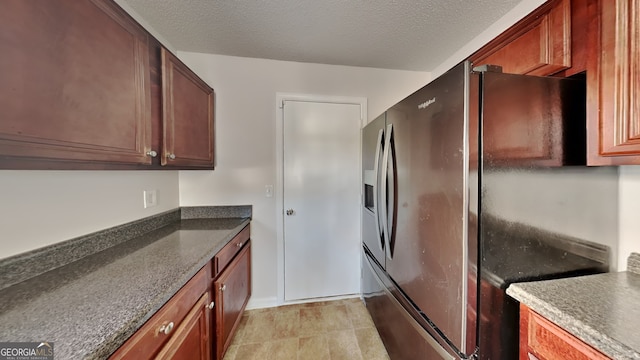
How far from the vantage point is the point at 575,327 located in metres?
0.63

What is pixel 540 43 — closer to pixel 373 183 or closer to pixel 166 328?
pixel 373 183

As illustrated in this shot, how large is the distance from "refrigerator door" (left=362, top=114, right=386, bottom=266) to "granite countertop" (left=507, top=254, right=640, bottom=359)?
808 millimetres

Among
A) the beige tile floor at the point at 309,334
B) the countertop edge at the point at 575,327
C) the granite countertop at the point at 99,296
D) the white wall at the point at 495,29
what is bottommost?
the beige tile floor at the point at 309,334

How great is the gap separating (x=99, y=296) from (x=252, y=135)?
1.56 metres

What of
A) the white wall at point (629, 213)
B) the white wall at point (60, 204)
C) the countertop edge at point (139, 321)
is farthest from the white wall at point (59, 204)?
the white wall at point (629, 213)

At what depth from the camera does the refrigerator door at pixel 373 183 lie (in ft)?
4.91

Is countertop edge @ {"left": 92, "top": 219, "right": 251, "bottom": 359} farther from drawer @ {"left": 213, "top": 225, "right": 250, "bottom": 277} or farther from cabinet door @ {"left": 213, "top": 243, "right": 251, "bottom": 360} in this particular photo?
cabinet door @ {"left": 213, "top": 243, "right": 251, "bottom": 360}

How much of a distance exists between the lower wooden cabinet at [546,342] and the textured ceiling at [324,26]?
172cm

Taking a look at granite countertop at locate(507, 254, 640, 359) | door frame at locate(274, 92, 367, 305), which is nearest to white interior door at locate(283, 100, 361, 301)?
door frame at locate(274, 92, 367, 305)

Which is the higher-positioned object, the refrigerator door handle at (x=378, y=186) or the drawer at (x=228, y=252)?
the refrigerator door handle at (x=378, y=186)

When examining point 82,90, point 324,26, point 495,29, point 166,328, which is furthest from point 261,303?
point 495,29

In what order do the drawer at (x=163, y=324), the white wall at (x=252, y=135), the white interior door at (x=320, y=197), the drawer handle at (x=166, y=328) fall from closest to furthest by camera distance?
the drawer at (x=163, y=324) → the drawer handle at (x=166, y=328) → the white wall at (x=252, y=135) → the white interior door at (x=320, y=197)

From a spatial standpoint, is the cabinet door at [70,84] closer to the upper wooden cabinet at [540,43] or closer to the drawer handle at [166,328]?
the drawer handle at [166,328]

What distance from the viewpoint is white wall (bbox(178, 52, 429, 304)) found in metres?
2.00
